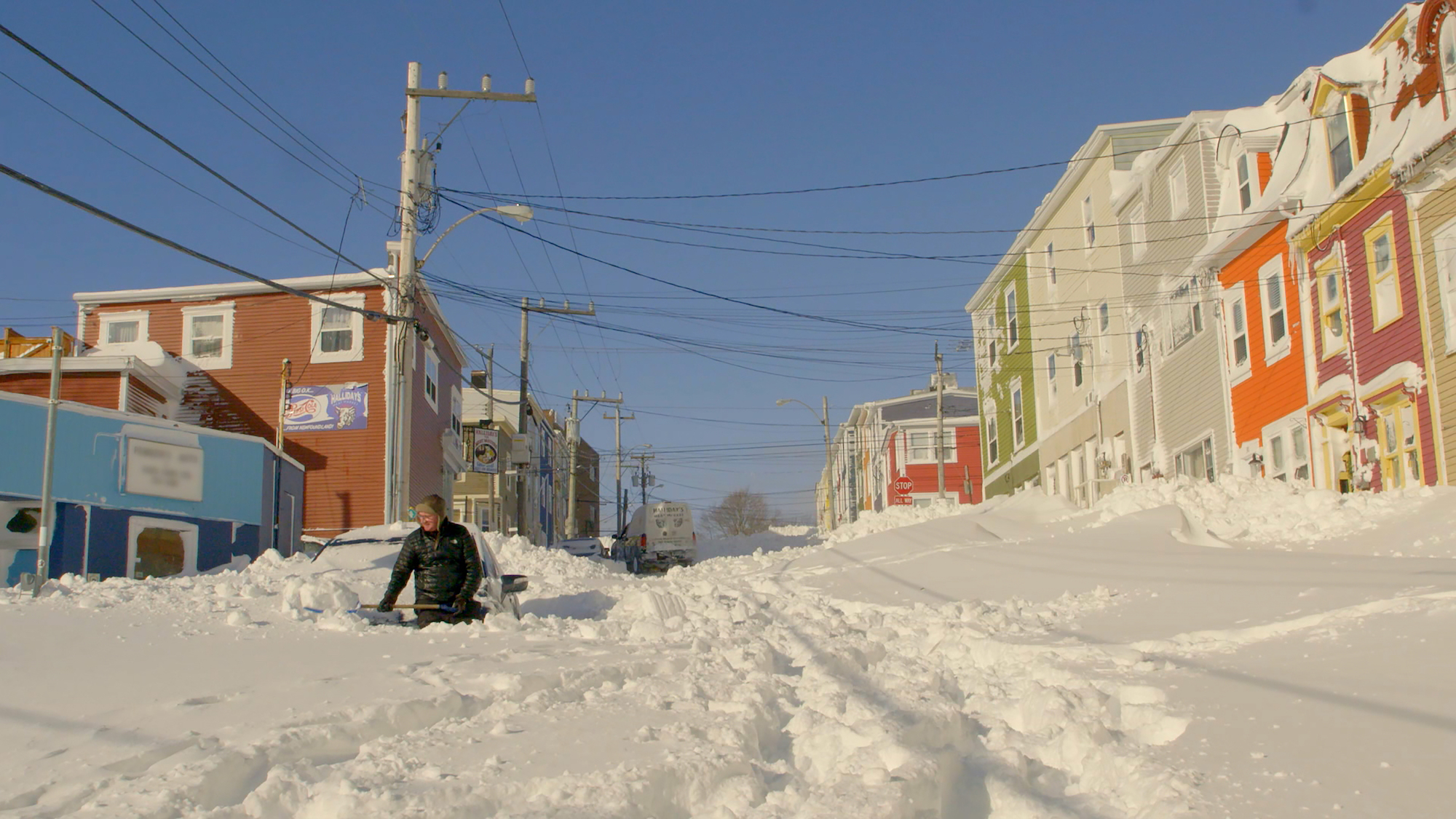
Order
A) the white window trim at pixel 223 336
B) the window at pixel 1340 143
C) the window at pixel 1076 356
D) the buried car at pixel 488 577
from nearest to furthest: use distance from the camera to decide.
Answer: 1. the buried car at pixel 488 577
2. the window at pixel 1340 143
3. the window at pixel 1076 356
4. the white window trim at pixel 223 336

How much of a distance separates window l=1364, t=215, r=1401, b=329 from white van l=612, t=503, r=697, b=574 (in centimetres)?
2571

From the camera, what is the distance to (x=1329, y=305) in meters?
18.8

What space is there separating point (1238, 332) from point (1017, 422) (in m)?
18.0

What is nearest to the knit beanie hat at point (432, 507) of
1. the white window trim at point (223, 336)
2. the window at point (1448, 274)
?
the window at point (1448, 274)

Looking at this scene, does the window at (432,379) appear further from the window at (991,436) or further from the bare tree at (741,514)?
the bare tree at (741,514)

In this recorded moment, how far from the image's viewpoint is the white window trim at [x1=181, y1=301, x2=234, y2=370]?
33344 millimetres

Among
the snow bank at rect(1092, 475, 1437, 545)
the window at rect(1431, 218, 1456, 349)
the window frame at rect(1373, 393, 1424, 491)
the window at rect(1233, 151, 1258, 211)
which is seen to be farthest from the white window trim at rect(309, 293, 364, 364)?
the window at rect(1431, 218, 1456, 349)

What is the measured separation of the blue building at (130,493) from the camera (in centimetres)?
2152

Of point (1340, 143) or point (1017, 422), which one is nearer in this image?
point (1340, 143)

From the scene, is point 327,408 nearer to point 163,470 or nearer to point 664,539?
point 163,470

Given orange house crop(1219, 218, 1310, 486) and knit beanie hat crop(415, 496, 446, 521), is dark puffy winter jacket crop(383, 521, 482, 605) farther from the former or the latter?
orange house crop(1219, 218, 1310, 486)

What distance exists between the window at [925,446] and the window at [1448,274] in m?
45.0

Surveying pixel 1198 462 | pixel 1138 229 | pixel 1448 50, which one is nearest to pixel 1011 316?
pixel 1138 229

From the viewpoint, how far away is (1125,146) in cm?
2914
